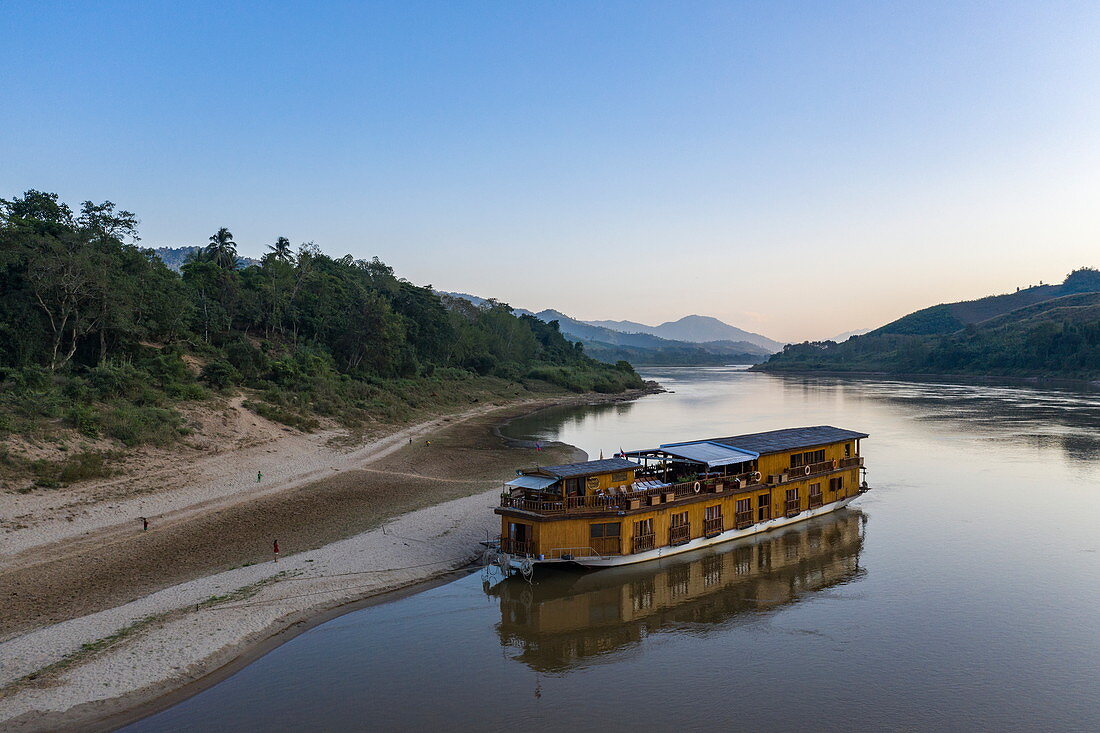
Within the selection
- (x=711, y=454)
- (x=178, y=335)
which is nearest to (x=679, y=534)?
(x=711, y=454)

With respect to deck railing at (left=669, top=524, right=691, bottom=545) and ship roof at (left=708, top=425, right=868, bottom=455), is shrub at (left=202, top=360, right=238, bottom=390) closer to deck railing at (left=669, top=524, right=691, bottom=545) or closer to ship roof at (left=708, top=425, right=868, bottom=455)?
ship roof at (left=708, top=425, right=868, bottom=455)

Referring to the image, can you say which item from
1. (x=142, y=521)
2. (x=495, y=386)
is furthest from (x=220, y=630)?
(x=495, y=386)

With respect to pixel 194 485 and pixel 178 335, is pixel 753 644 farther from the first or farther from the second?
pixel 178 335

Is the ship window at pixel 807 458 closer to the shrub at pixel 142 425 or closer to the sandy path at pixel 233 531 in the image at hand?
the sandy path at pixel 233 531

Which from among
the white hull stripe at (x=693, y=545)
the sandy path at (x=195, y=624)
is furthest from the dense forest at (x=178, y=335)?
the white hull stripe at (x=693, y=545)

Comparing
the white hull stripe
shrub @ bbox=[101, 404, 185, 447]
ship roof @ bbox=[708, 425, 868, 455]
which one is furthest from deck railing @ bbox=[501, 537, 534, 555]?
shrub @ bbox=[101, 404, 185, 447]
